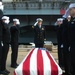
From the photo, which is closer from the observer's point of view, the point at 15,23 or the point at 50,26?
the point at 15,23

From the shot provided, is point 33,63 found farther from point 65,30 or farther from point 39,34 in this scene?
point 39,34

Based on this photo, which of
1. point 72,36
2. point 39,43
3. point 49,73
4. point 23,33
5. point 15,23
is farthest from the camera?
point 23,33

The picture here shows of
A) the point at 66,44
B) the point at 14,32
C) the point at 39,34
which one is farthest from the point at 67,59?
the point at 39,34

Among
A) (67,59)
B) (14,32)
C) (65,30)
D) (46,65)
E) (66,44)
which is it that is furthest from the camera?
(14,32)

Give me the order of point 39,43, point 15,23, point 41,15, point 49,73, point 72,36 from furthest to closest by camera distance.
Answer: point 41,15 < point 39,43 < point 15,23 < point 72,36 < point 49,73

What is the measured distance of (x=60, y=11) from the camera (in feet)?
115

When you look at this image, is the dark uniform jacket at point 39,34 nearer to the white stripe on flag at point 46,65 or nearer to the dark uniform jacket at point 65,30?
the dark uniform jacket at point 65,30

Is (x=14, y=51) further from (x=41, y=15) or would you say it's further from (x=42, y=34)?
(x=41, y=15)

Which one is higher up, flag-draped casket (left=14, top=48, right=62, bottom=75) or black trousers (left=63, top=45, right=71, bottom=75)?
flag-draped casket (left=14, top=48, right=62, bottom=75)

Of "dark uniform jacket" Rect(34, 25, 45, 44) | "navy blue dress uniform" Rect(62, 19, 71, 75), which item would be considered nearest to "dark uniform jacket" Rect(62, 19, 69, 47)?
"navy blue dress uniform" Rect(62, 19, 71, 75)

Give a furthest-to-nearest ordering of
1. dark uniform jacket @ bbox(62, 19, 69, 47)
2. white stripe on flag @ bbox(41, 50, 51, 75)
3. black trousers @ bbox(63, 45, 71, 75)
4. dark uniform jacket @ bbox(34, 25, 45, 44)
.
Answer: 1. dark uniform jacket @ bbox(34, 25, 45, 44)
2. black trousers @ bbox(63, 45, 71, 75)
3. dark uniform jacket @ bbox(62, 19, 69, 47)
4. white stripe on flag @ bbox(41, 50, 51, 75)

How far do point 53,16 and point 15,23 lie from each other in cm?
2494

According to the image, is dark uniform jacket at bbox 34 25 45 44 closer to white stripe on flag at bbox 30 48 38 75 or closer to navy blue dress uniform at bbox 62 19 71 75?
navy blue dress uniform at bbox 62 19 71 75

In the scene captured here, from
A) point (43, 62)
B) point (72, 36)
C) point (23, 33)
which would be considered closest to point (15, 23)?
point (72, 36)
